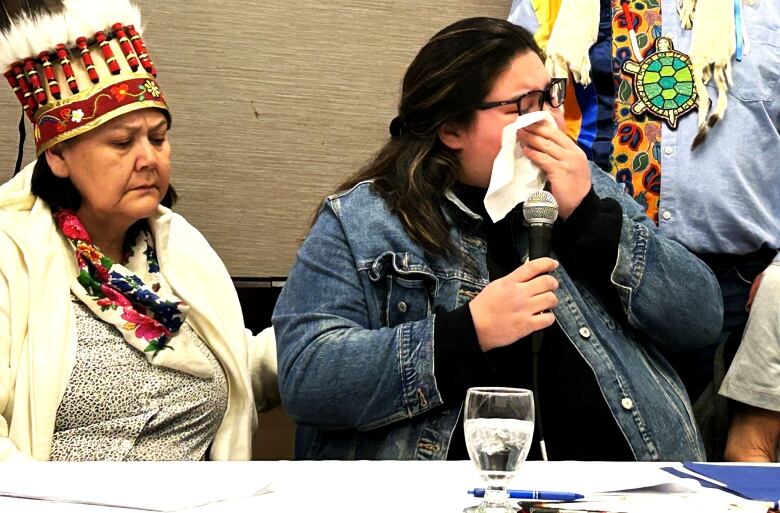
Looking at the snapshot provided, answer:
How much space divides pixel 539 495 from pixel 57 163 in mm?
1221

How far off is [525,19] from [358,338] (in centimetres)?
109

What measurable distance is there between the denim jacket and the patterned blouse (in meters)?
0.22

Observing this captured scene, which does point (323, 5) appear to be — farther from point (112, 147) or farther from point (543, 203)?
point (543, 203)

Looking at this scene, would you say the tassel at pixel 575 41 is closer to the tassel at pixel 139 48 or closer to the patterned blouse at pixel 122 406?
the tassel at pixel 139 48

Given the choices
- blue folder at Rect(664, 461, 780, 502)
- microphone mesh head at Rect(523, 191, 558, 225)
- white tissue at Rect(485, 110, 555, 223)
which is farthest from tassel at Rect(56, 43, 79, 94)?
blue folder at Rect(664, 461, 780, 502)

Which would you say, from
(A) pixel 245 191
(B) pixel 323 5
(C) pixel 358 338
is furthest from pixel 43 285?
(B) pixel 323 5

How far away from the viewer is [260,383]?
2074 mm

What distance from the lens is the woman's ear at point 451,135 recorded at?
181 centimetres

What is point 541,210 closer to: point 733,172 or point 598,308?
point 598,308

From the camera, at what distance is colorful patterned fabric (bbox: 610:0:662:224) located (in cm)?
218

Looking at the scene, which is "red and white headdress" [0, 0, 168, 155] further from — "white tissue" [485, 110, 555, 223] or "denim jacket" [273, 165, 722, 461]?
"white tissue" [485, 110, 555, 223]

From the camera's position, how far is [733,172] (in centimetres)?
214

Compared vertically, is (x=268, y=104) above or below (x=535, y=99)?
below

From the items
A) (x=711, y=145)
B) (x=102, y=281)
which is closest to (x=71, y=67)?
(x=102, y=281)
